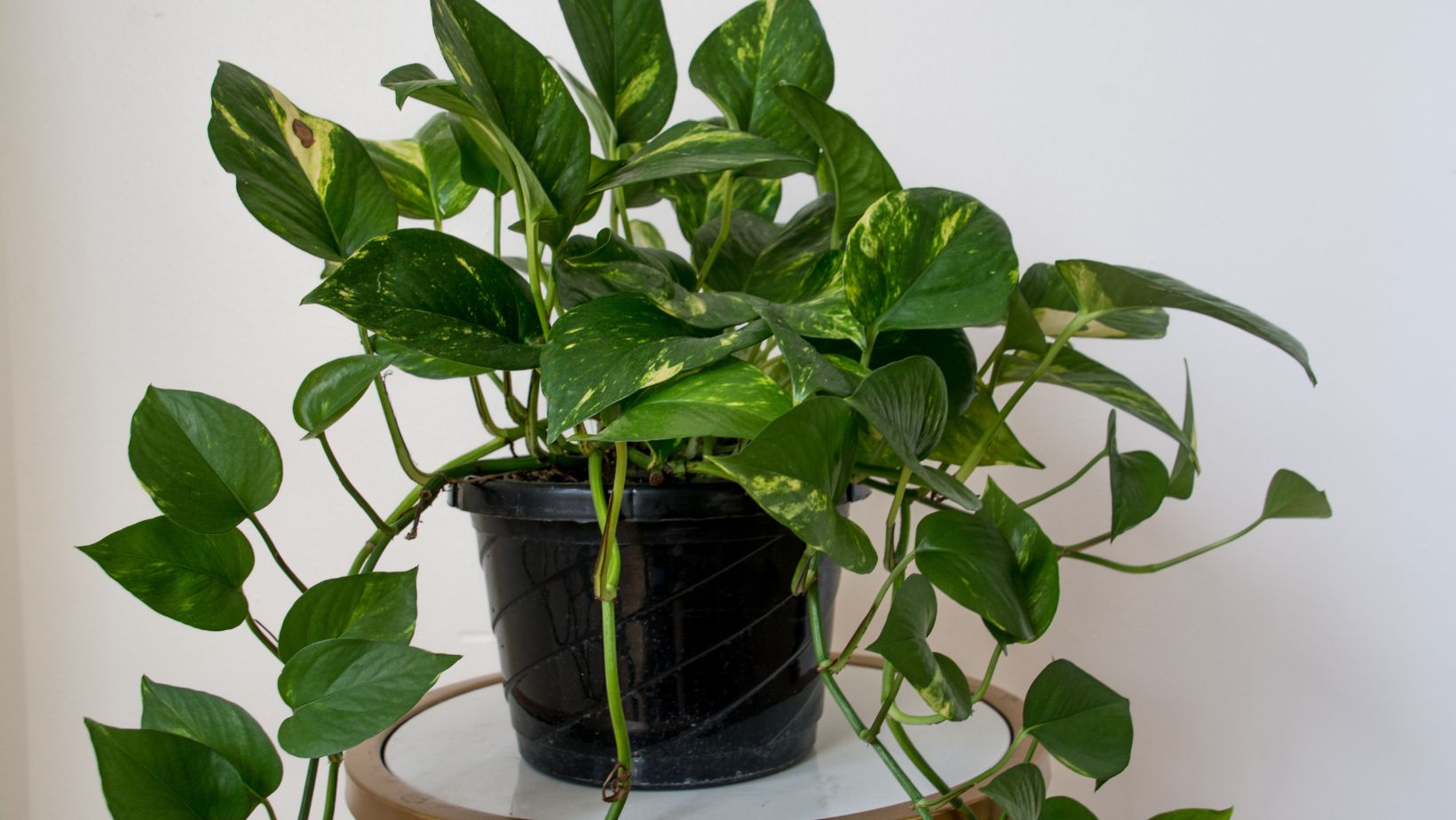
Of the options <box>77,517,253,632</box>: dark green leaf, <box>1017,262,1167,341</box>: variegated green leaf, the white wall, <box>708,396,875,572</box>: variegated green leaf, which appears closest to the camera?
<box>708,396,875,572</box>: variegated green leaf

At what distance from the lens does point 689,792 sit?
2.10 feet

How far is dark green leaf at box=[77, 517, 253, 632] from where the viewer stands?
0.53 metres

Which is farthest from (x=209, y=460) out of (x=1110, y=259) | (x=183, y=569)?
(x=1110, y=259)

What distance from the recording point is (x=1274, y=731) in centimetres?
112

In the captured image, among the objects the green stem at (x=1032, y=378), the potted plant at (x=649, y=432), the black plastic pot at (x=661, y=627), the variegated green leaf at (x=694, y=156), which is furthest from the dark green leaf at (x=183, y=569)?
the green stem at (x=1032, y=378)

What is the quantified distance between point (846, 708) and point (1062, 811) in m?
0.11

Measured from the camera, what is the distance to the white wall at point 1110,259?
1.08m

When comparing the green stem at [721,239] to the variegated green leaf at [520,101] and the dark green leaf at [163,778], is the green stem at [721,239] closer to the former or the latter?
the variegated green leaf at [520,101]

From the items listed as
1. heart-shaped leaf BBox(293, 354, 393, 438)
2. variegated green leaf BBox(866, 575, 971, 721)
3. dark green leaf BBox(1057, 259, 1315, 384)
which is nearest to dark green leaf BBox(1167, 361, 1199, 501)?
dark green leaf BBox(1057, 259, 1315, 384)

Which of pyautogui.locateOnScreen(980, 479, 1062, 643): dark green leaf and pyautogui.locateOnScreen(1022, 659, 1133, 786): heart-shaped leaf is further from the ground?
pyautogui.locateOnScreen(980, 479, 1062, 643): dark green leaf

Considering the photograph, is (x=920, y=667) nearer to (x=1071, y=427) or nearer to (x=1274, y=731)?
(x=1071, y=427)

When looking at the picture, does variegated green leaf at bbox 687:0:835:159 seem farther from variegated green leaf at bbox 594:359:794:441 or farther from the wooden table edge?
the wooden table edge

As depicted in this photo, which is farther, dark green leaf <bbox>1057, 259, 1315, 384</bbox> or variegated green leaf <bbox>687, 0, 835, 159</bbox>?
variegated green leaf <bbox>687, 0, 835, 159</bbox>

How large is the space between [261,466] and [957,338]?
36 centimetres
